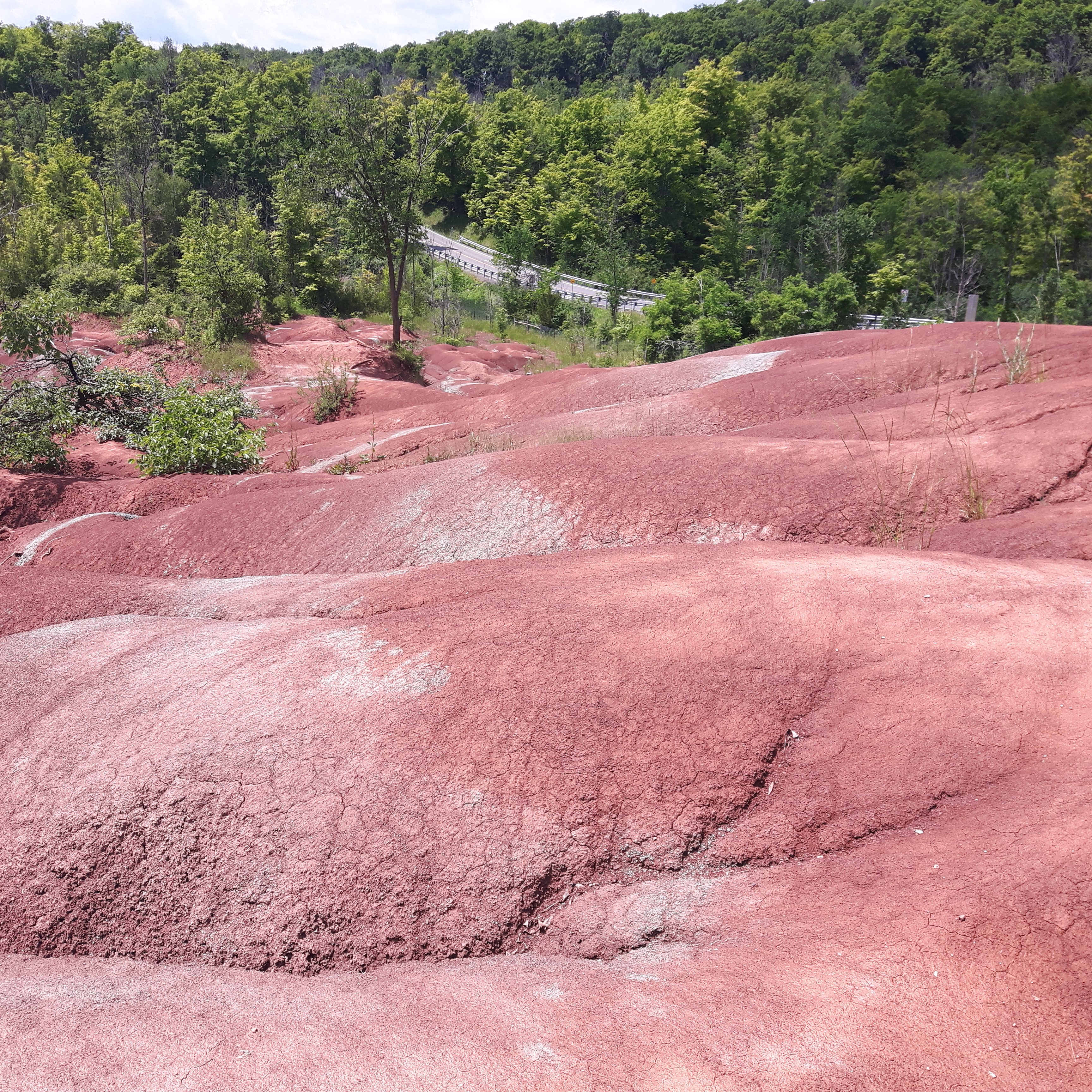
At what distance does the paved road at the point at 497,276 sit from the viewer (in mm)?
47969

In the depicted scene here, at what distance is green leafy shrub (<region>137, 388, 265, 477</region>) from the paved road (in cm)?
2842

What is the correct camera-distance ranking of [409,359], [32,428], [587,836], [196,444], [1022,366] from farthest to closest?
[409,359] < [32,428] < [196,444] < [1022,366] < [587,836]

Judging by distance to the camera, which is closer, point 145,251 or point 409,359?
point 409,359

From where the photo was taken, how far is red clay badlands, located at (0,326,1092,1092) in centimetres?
251

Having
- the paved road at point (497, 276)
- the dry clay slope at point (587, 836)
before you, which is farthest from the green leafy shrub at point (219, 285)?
the dry clay slope at point (587, 836)

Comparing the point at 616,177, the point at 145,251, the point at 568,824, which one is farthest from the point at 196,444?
the point at 616,177

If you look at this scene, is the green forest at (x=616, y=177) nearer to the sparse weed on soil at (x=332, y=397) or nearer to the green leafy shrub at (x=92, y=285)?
the green leafy shrub at (x=92, y=285)

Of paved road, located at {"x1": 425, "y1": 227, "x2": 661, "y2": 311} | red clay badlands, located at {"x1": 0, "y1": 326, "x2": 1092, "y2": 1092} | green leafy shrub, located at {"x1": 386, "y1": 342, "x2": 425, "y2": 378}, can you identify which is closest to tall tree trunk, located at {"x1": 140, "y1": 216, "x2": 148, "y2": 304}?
green leafy shrub, located at {"x1": 386, "y1": 342, "x2": 425, "y2": 378}

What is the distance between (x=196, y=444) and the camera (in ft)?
41.9

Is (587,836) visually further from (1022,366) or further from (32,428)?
(32,428)

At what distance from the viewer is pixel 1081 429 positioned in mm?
7223

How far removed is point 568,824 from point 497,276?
176 feet

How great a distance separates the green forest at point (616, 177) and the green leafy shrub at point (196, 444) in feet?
14.2

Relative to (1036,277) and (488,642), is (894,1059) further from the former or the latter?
(1036,277)
